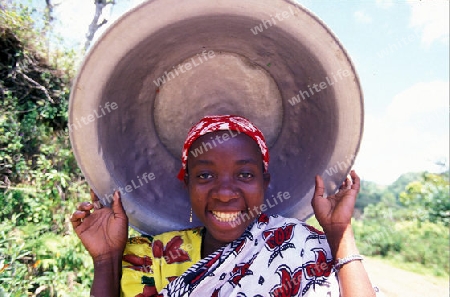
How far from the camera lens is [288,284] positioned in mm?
1154

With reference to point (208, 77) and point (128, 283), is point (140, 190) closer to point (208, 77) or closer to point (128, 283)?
point (128, 283)

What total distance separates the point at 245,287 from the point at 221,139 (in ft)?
1.82

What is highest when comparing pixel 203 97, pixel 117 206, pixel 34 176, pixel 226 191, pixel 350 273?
pixel 34 176

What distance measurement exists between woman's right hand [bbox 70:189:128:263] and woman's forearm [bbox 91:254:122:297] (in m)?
0.02

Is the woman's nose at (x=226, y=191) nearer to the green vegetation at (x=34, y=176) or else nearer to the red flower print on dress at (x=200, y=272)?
the red flower print on dress at (x=200, y=272)

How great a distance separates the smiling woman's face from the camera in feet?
4.50

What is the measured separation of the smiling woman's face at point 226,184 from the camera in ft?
4.50

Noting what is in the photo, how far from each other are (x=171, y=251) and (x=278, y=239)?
0.45 meters

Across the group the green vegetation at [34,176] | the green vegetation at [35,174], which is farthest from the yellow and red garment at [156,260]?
the green vegetation at [34,176]

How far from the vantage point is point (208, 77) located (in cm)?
183

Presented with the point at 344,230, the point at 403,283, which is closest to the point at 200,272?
the point at 344,230

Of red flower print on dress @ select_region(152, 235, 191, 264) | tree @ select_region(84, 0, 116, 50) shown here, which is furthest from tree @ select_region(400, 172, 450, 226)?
red flower print on dress @ select_region(152, 235, 191, 264)

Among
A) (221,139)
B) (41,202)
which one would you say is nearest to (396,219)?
(41,202)

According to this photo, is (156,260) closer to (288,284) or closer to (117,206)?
(117,206)
